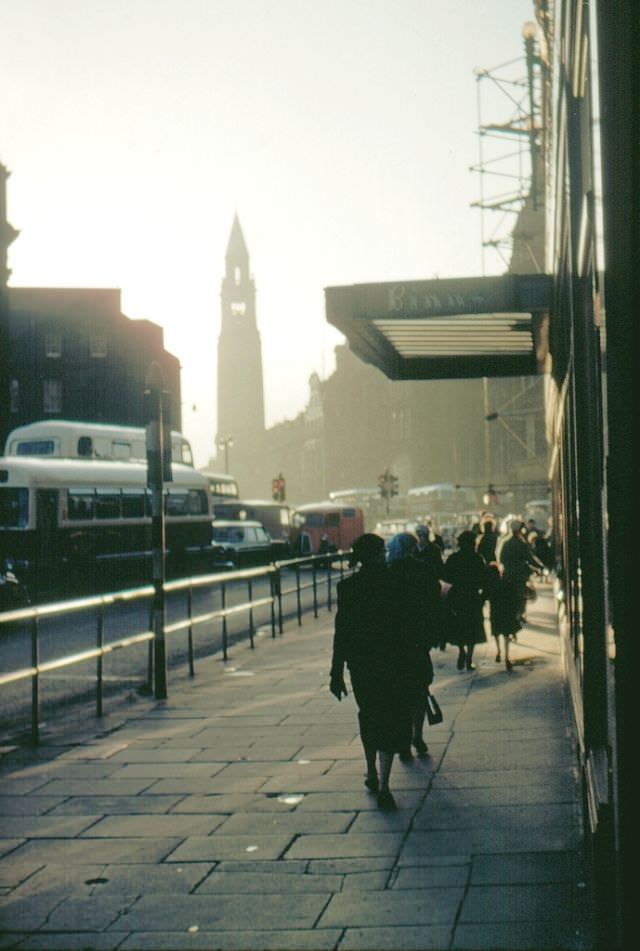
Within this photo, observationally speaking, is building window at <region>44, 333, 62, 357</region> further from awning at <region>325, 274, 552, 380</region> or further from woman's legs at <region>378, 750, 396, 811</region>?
woman's legs at <region>378, 750, 396, 811</region>

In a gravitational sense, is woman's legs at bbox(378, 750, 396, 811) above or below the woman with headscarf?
below

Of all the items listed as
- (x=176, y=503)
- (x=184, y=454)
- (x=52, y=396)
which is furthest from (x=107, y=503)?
(x=52, y=396)

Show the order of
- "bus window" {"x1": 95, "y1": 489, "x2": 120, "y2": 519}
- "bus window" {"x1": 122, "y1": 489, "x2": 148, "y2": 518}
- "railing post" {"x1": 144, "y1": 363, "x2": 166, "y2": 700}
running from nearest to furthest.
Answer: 1. "railing post" {"x1": 144, "y1": 363, "x2": 166, "y2": 700}
2. "bus window" {"x1": 95, "y1": 489, "x2": 120, "y2": 519}
3. "bus window" {"x1": 122, "y1": 489, "x2": 148, "y2": 518}

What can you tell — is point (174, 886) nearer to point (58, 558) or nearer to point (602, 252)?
point (602, 252)

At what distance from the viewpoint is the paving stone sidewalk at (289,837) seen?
4.79 metres

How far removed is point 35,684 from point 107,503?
780 inches

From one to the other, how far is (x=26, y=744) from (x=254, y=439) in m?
171

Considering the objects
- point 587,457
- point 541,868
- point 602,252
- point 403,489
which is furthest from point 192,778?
point 403,489

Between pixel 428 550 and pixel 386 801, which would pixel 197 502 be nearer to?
pixel 428 550

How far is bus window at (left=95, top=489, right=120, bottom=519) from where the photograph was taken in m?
29.0

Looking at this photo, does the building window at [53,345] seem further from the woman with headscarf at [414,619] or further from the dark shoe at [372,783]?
the dark shoe at [372,783]

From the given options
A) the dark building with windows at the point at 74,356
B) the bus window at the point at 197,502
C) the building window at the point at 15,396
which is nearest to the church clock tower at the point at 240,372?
the dark building with windows at the point at 74,356

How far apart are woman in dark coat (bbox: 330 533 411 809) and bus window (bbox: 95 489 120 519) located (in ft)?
71.9

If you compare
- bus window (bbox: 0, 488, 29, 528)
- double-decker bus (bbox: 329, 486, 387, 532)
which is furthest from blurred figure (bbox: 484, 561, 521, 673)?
double-decker bus (bbox: 329, 486, 387, 532)
